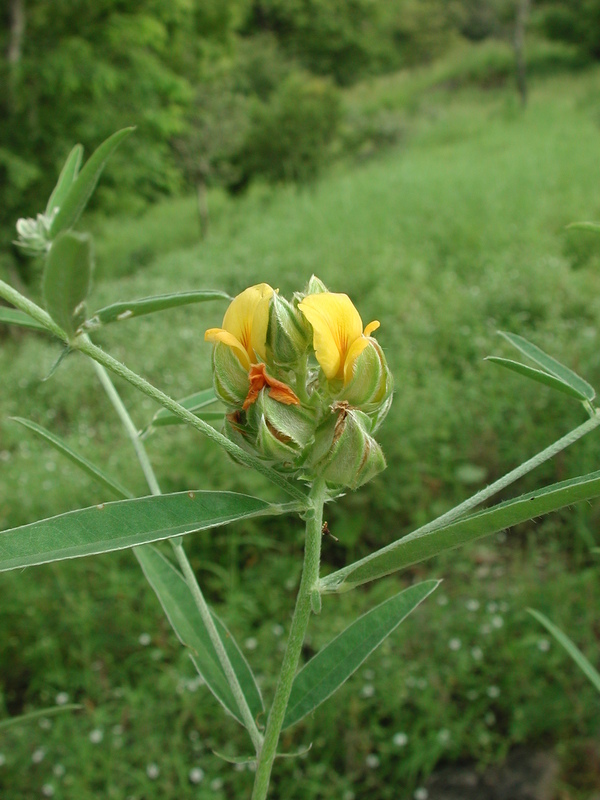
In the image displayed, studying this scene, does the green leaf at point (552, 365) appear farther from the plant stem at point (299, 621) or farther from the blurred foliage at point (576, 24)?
the blurred foliage at point (576, 24)

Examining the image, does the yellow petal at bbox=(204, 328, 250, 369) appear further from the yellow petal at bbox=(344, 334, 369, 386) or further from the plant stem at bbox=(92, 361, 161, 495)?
the plant stem at bbox=(92, 361, 161, 495)

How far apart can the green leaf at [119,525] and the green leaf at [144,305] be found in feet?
0.49

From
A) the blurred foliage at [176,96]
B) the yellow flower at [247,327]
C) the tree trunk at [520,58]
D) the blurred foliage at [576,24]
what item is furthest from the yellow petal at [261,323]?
the blurred foliage at [576,24]

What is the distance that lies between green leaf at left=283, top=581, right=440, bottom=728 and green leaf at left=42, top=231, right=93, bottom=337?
1.49 ft

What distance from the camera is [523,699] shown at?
6.61ft

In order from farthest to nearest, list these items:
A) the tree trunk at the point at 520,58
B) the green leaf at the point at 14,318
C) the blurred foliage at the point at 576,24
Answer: the blurred foliage at the point at 576,24 → the tree trunk at the point at 520,58 → the green leaf at the point at 14,318

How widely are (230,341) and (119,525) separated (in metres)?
0.18

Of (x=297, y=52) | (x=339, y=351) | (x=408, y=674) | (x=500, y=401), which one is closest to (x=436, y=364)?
(x=500, y=401)

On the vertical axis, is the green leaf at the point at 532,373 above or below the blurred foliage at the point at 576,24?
above

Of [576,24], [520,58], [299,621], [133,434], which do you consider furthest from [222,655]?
[576,24]

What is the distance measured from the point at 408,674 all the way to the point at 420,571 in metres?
0.58

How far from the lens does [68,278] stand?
1.41 feet

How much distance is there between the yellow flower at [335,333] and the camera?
1.78ft

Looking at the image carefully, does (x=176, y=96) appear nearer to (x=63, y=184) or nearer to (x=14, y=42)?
(x=14, y=42)
